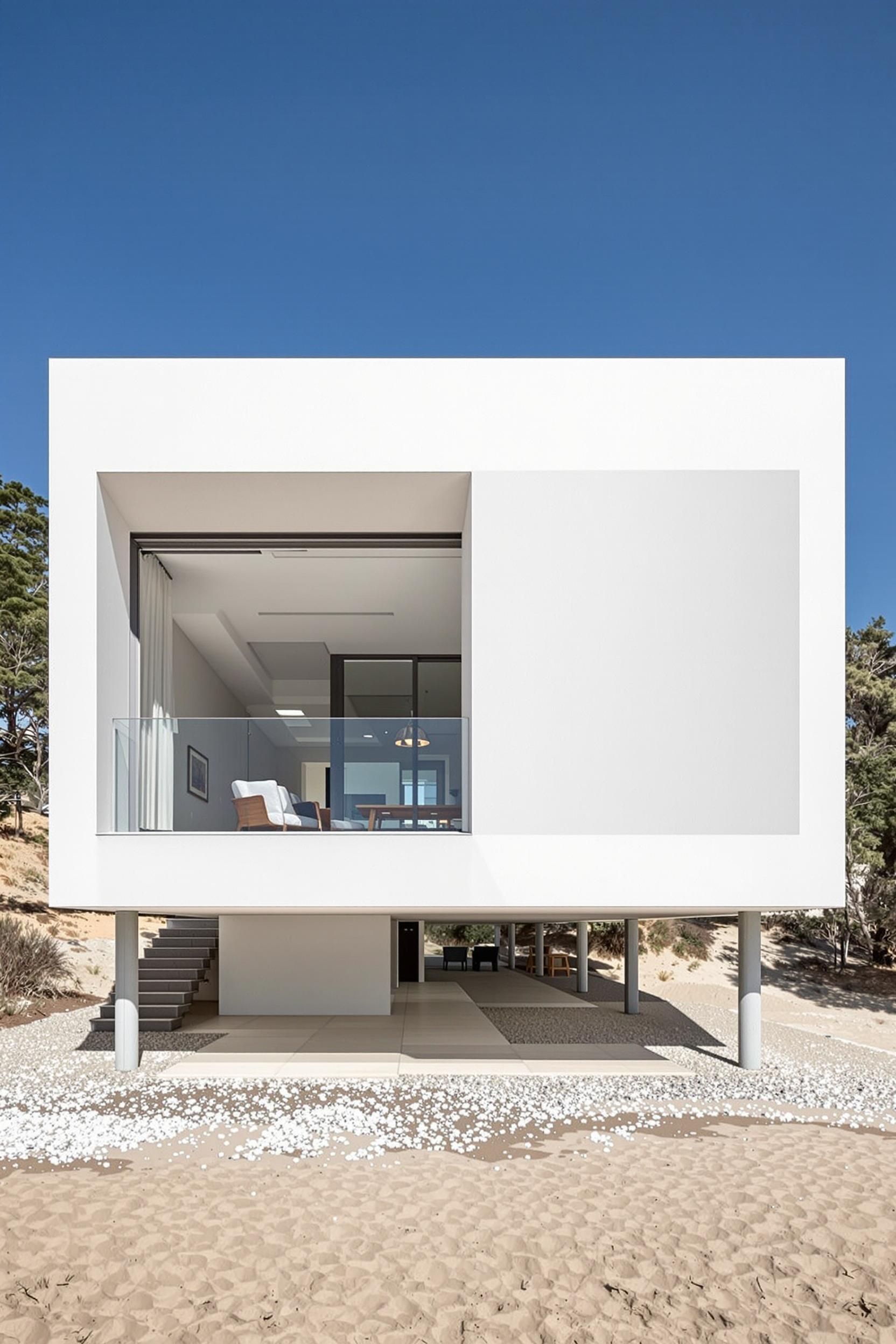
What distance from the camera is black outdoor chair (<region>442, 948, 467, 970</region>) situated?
22.0m

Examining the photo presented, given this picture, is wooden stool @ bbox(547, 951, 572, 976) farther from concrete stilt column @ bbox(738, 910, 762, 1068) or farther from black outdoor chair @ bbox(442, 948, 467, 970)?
concrete stilt column @ bbox(738, 910, 762, 1068)

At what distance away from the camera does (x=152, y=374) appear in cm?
821

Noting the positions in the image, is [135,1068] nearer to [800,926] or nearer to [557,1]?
[557,1]

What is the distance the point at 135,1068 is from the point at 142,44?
41.2ft

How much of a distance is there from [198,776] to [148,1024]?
4456 millimetres

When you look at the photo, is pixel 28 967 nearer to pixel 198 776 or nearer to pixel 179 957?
pixel 179 957

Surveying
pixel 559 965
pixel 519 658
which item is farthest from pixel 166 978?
pixel 559 965

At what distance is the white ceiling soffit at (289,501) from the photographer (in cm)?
827

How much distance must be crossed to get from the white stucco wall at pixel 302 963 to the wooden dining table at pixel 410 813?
4.32 m

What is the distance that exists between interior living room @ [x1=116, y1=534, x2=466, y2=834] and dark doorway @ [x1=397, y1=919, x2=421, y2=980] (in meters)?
6.07

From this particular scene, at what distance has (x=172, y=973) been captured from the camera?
11898mm

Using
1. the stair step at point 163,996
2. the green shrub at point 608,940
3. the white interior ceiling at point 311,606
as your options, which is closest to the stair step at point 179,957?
the stair step at point 163,996

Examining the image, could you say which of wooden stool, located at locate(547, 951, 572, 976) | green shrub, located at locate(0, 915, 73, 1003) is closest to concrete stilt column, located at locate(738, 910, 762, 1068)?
green shrub, located at locate(0, 915, 73, 1003)

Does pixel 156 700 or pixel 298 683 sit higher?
pixel 298 683
